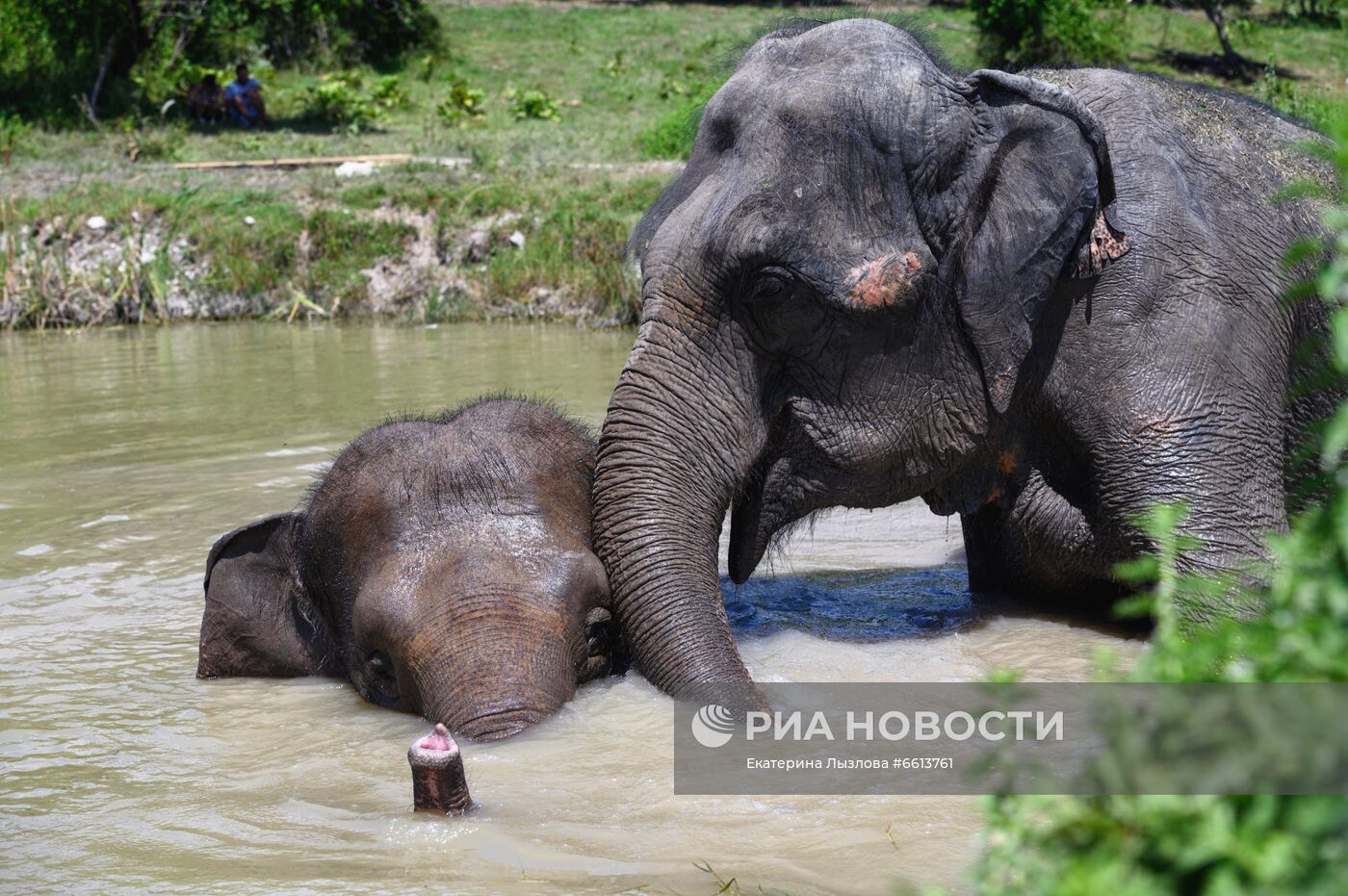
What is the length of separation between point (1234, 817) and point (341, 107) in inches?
1280

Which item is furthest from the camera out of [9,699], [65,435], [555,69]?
[555,69]

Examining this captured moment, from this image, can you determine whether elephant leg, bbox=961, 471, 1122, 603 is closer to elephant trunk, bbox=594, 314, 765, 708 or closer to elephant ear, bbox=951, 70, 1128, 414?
elephant ear, bbox=951, 70, 1128, 414

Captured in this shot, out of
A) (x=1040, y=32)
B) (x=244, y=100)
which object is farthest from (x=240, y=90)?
(x=1040, y=32)

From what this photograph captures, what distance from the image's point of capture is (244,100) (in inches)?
1238

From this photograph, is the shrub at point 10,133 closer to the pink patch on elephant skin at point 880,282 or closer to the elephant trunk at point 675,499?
the elephant trunk at point 675,499

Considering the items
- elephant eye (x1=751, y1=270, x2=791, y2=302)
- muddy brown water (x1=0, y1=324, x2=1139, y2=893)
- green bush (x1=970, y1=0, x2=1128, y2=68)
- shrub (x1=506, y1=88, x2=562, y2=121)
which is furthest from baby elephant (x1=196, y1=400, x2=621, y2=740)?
shrub (x1=506, y1=88, x2=562, y2=121)

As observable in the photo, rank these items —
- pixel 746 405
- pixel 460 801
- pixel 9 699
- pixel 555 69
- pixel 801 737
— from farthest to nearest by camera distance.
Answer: pixel 555 69, pixel 9 699, pixel 746 405, pixel 801 737, pixel 460 801

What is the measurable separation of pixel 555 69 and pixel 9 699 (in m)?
34.6

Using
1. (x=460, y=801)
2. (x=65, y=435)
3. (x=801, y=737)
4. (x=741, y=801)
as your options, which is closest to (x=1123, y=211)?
(x=801, y=737)

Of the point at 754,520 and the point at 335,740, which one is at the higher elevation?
the point at 754,520

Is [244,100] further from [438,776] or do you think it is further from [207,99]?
[438,776]

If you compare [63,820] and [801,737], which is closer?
[63,820]

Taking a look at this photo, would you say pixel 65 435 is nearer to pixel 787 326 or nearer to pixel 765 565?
pixel 765 565

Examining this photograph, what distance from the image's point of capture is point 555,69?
39.2 m
